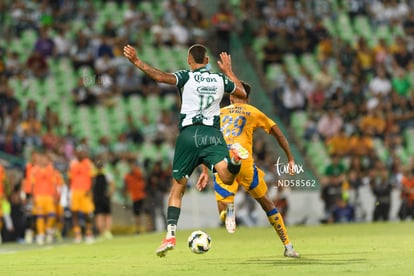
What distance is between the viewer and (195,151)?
13.5 metres

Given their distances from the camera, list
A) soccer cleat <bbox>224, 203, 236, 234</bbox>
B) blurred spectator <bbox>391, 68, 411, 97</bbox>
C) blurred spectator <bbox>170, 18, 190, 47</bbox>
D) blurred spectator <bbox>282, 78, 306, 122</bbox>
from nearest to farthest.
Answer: soccer cleat <bbox>224, 203, 236, 234</bbox>
blurred spectator <bbox>282, 78, 306, 122</bbox>
blurred spectator <bbox>391, 68, 411, 97</bbox>
blurred spectator <bbox>170, 18, 190, 47</bbox>

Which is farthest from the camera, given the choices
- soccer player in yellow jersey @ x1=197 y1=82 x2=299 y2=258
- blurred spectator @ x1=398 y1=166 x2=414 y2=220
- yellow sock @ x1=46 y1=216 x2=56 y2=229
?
blurred spectator @ x1=398 y1=166 x2=414 y2=220

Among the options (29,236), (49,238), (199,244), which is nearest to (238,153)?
(199,244)

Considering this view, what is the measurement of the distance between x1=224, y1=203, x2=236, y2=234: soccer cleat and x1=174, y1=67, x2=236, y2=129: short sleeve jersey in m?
1.26

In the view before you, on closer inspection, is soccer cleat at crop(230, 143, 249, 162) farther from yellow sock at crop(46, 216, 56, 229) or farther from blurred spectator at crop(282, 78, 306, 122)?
blurred spectator at crop(282, 78, 306, 122)

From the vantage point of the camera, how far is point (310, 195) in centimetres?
2972

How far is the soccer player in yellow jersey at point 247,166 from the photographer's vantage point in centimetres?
1484

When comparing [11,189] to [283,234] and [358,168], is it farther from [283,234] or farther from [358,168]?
[283,234]

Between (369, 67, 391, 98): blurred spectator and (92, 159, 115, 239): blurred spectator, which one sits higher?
(369, 67, 391, 98): blurred spectator

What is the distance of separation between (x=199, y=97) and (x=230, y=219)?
1.65 m

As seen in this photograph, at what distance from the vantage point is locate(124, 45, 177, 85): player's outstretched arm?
42.2ft

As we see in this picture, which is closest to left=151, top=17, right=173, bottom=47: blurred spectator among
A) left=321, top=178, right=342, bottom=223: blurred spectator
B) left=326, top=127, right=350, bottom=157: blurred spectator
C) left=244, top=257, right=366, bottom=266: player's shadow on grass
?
left=326, top=127, right=350, bottom=157: blurred spectator

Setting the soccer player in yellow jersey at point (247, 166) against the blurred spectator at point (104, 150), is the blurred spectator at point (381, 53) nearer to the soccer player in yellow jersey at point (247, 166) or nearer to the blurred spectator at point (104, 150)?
the blurred spectator at point (104, 150)

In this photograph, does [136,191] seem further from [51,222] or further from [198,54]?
[198,54]
